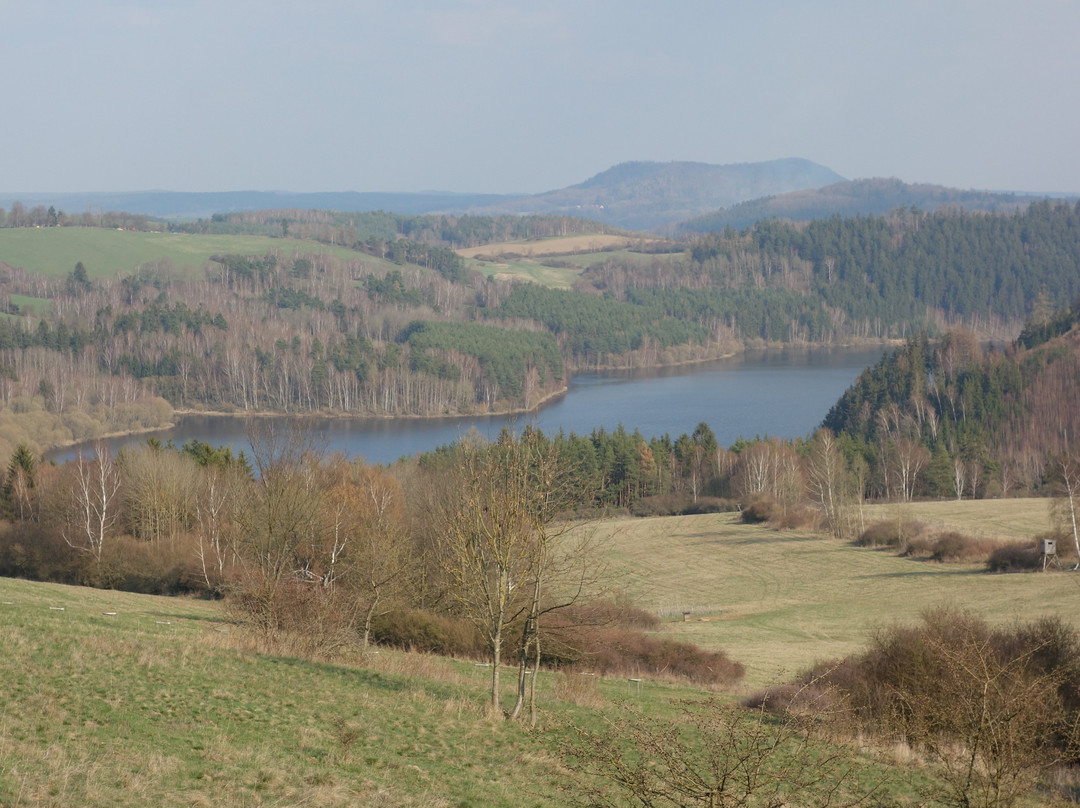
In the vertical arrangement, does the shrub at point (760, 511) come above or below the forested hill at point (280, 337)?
below

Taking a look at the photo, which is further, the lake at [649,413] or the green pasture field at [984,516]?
the lake at [649,413]

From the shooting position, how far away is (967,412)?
8694 cm

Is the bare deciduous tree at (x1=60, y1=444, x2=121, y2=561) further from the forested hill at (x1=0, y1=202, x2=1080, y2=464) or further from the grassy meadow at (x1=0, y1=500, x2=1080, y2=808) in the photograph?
the forested hill at (x1=0, y1=202, x2=1080, y2=464)

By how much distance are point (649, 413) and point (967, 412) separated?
113ft

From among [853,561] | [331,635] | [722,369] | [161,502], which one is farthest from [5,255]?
[331,635]

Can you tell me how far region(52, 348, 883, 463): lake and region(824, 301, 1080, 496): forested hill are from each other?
868cm

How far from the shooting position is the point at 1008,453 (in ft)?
262

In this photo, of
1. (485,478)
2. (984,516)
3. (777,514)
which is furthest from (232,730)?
(777,514)

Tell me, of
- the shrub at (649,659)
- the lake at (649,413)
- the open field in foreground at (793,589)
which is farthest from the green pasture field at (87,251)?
the shrub at (649,659)

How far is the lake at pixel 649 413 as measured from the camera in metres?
95.9

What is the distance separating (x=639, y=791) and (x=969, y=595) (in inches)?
1244

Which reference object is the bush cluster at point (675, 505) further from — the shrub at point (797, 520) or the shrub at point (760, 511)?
the shrub at point (797, 520)

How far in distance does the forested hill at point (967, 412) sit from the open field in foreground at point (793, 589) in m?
17.2

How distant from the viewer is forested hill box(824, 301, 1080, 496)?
71.9m
